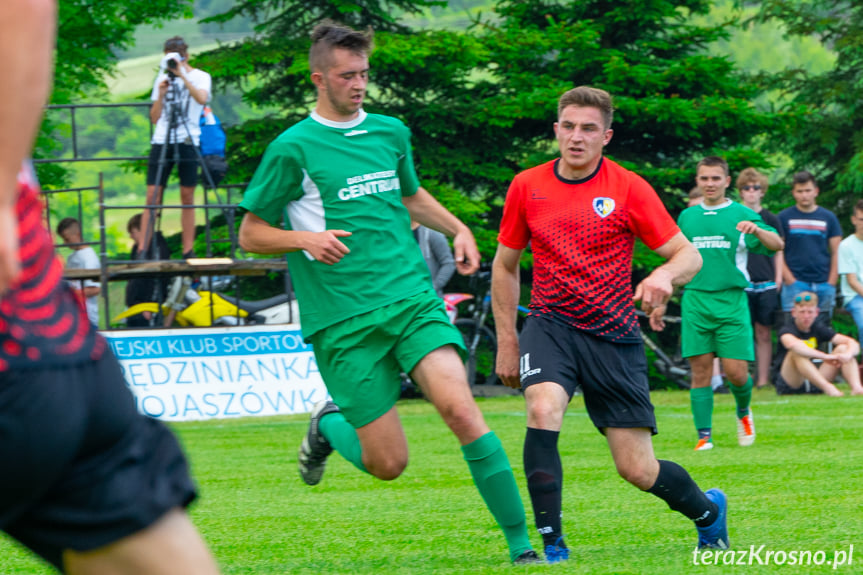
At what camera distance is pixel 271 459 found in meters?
10.0

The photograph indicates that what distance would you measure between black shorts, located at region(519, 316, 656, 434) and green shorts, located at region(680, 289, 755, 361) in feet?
14.7

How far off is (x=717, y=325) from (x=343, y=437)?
494 cm

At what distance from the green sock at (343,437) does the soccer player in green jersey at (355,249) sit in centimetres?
6

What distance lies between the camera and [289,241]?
502 cm

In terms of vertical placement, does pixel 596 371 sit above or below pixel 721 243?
below

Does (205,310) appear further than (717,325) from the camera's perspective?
Yes

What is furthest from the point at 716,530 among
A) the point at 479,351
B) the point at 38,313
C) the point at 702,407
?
the point at 479,351

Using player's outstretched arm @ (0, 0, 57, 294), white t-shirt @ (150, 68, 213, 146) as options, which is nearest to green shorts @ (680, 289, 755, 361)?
white t-shirt @ (150, 68, 213, 146)

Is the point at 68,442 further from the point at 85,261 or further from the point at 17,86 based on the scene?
the point at 85,261

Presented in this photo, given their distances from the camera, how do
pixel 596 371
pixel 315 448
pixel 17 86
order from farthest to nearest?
pixel 315 448
pixel 596 371
pixel 17 86

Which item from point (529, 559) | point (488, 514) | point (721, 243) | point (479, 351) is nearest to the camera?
point (529, 559)

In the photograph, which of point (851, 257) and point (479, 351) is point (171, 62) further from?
point (851, 257)

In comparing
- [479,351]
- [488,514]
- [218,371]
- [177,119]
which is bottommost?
[479,351]

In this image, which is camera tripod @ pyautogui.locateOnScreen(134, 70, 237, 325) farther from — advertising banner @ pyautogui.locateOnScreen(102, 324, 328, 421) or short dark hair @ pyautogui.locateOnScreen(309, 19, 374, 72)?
short dark hair @ pyautogui.locateOnScreen(309, 19, 374, 72)
